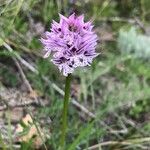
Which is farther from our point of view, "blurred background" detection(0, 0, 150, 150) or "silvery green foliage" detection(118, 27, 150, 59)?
"silvery green foliage" detection(118, 27, 150, 59)

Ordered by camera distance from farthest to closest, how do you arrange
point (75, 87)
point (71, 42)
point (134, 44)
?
point (134, 44) < point (75, 87) < point (71, 42)

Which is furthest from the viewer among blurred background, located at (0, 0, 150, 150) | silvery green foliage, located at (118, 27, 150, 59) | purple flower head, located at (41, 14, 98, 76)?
silvery green foliage, located at (118, 27, 150, 59)

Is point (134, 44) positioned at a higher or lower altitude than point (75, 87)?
higher

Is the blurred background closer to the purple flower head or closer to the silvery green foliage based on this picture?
the silvery green foliage

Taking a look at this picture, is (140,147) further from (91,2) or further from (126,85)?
(91,2)

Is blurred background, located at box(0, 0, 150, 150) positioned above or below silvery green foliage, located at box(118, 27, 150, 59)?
below

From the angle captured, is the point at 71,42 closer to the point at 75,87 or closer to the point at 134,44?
the point at 75,87

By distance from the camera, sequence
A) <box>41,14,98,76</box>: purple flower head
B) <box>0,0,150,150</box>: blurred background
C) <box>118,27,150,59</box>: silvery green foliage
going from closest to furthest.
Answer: <box>41,14,98,76</box>: purple flower head, <box>0,0,150,150</box>: blurred background, <box>118,27,150,59</box>: silvery green foliage

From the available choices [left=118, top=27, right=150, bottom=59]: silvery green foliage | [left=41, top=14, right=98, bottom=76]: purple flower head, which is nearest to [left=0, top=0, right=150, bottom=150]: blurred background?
[left=118, top=27, right=150, bottom=59]: silvery green foliage

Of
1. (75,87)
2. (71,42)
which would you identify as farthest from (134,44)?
(71,42)

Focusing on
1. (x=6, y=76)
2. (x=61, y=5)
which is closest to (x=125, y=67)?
(x=61, y=5)
